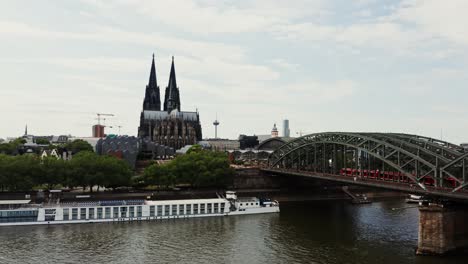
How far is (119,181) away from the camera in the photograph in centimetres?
6531

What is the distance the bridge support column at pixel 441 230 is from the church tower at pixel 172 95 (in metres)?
127

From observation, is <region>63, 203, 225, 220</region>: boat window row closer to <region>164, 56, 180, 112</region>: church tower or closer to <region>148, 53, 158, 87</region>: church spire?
<region>164, 56, 180, 112</region>: church tower

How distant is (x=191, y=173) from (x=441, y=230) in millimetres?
41227

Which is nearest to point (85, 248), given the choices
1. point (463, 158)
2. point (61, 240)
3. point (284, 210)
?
point (61, 240)

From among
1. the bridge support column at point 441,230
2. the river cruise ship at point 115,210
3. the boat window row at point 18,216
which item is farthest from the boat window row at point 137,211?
the bridge support column at point 441,230

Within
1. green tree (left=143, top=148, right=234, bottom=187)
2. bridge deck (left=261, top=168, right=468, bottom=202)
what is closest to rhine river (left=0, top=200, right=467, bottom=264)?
bridge deck (left=261, top=168, right=468, bottom=202)

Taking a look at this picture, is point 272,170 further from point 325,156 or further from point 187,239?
point 187,239

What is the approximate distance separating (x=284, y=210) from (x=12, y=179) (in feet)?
127

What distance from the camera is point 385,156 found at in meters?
51.8

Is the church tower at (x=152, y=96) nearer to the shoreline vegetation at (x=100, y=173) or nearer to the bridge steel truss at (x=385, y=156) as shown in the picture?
the bridge steel truss at (x=385, y=156)

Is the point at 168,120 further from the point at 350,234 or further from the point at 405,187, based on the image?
the point at 405,187

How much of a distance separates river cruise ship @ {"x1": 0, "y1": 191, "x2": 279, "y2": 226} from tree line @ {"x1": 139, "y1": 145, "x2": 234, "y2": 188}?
1163 cm

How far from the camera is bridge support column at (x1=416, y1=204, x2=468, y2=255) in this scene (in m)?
38.3

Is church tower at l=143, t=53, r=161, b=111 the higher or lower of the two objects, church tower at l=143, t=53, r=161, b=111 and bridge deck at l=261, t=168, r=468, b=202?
the higher
